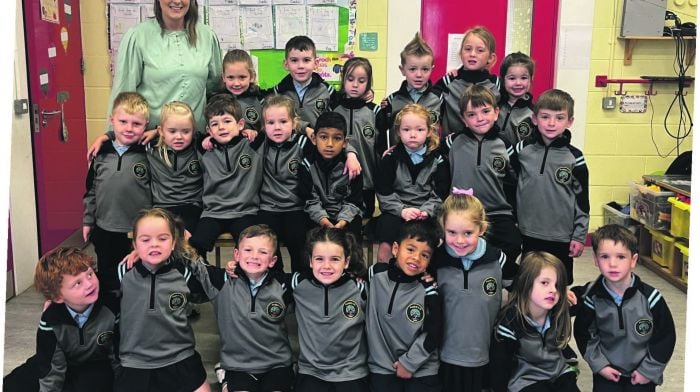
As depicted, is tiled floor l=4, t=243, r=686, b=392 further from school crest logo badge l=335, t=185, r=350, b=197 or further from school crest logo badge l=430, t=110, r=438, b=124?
school crest logo badge l=430, t=110, r=438, b=124

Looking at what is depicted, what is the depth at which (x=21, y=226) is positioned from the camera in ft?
12.9

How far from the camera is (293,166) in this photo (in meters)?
3.22

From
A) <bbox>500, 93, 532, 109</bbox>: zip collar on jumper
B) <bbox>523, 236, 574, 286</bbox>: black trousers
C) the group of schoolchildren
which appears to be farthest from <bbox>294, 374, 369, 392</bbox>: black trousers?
<bbox>500, 93, 532, 109</bbox>: zip collar on jumper

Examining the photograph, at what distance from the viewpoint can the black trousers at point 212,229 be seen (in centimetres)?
304

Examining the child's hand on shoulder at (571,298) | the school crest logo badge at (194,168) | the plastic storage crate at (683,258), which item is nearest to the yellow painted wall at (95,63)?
the school crest logo badge at (194,168)

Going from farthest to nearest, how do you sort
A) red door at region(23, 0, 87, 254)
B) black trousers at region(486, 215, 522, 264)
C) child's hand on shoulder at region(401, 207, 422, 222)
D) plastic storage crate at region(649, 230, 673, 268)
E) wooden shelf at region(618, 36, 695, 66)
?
wooden shelf at region(618, 36, 695, 66) → plastic storage crate at region(649, 230, 673, 268) → red door at region(23, 0, 87, 254) → black trousers at region(486, 215, 522, 264) → child's hand on shoulder at region(401, 207, 422, 222)

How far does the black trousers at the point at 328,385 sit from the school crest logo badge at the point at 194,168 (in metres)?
1.14

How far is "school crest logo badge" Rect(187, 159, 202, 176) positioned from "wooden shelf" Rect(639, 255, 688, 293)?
9.67 feet

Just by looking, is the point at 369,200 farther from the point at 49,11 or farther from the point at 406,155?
the point at 49,11

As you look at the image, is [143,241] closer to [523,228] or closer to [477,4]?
[523,228]

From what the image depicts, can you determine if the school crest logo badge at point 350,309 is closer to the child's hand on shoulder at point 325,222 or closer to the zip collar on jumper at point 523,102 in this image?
the child's hand on shoulder at point 325,222

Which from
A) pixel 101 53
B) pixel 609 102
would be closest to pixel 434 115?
pixel 609 102

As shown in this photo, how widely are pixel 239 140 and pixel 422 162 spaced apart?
0.86 meters

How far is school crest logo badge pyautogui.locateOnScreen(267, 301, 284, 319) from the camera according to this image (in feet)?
8.85
